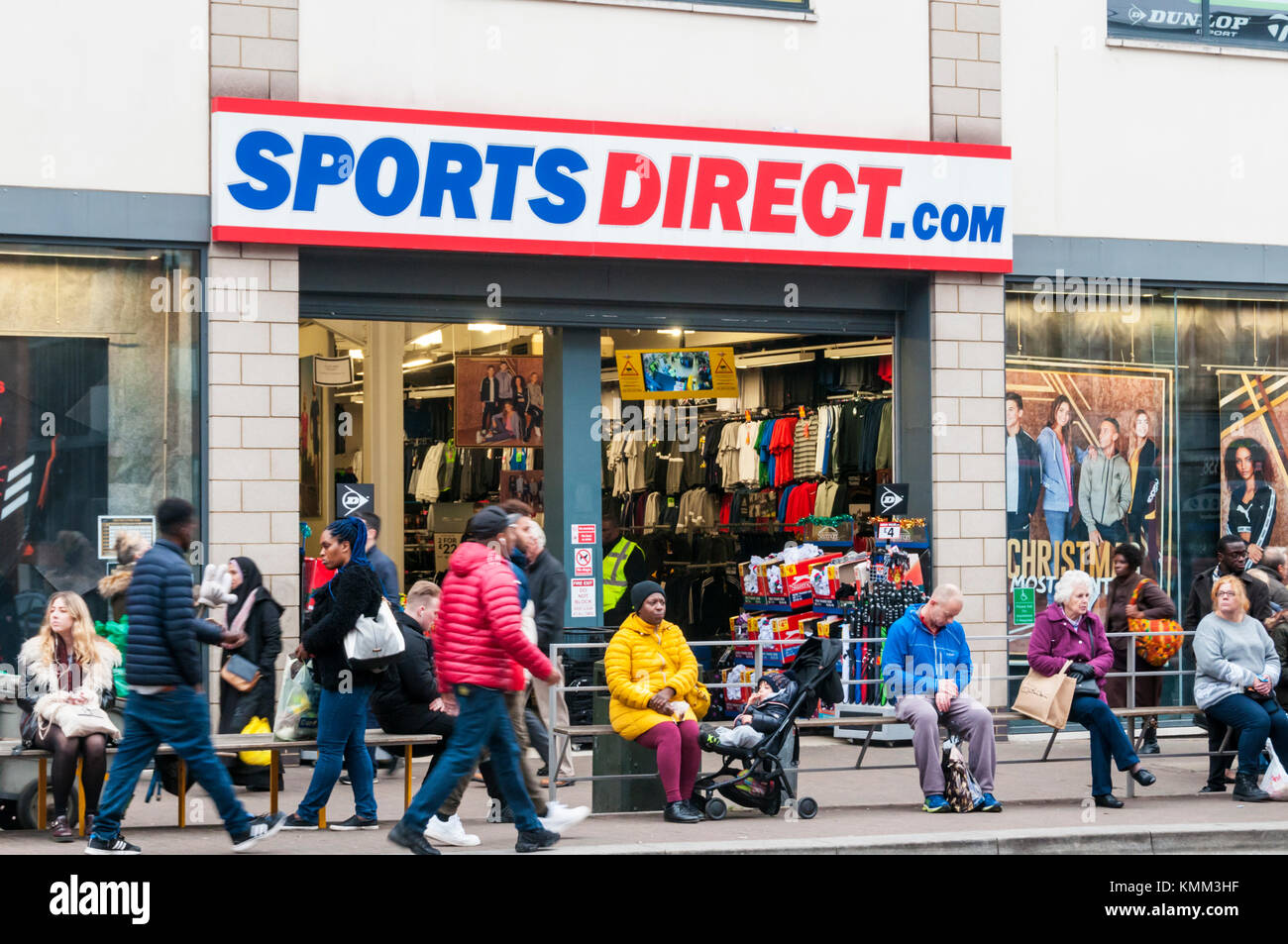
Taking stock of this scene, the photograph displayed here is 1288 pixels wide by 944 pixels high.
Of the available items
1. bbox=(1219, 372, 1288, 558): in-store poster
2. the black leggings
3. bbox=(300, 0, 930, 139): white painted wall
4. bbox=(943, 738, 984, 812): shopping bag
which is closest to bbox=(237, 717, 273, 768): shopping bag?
the black leggings

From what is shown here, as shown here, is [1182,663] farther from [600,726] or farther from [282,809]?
[282,809]

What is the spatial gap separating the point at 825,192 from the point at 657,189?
5.08 feet

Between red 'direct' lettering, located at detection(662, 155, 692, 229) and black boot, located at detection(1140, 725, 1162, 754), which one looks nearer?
red 'direct' lettering, located at detection(662, 155, 692, 229)

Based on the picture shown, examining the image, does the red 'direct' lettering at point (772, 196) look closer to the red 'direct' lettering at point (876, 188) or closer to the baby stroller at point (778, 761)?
A: the red 'direct' lettering at point (876, 188)

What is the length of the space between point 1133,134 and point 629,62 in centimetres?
504

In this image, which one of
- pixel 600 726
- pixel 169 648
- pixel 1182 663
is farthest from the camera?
pixel 1182 663

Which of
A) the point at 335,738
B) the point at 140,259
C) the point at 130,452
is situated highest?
the point at 140,259

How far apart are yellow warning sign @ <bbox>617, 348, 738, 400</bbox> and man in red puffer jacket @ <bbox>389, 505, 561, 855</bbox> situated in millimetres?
7357

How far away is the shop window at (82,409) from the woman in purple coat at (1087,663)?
6.64 meters

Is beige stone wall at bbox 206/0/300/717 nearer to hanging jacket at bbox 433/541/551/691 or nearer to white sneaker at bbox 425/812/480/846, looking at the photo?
white sneaker at bbox 425/812/480/846

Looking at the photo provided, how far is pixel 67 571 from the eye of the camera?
12984 millimetres

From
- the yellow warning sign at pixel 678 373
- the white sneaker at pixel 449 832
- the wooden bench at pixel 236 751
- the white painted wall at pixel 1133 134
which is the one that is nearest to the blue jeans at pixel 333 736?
the wooden bench at pixel 236 751

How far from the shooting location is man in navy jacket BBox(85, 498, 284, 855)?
906 cm
